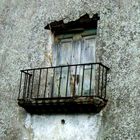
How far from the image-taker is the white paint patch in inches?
331

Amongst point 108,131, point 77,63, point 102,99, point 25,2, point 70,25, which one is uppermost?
point 25,2

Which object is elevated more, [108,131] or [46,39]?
[46,39]

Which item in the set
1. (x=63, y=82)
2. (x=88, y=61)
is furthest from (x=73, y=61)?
(x=63, y=82)

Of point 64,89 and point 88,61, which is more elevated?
point 88,61

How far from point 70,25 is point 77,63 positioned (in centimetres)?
83

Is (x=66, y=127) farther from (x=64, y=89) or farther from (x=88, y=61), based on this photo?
(x=88, y=61)

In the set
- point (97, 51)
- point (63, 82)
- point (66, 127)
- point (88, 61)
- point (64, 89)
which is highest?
point (97, 51)

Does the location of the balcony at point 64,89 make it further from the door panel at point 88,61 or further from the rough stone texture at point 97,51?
the rough stone texture at point 97,51

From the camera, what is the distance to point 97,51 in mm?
8836

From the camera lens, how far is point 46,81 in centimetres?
938

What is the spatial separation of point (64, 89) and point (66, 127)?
888 millimetres

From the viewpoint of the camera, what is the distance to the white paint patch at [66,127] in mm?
8414

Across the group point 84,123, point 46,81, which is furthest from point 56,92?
point 84,123

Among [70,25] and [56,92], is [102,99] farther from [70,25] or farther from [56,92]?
[70,25]
